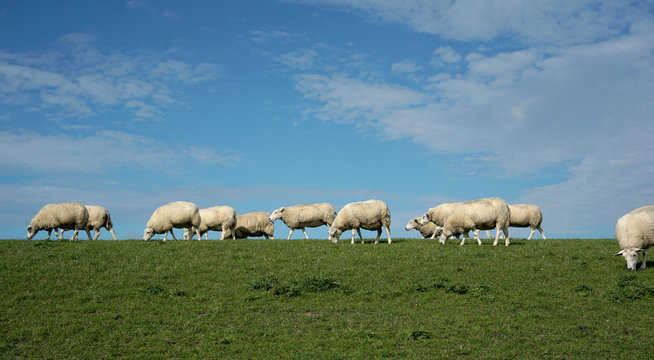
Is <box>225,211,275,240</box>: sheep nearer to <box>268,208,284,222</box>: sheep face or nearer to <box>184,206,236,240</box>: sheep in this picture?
<box>184,206,236,240</box>: sheep

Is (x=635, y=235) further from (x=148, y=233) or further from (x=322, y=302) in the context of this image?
(x=148, y=233)

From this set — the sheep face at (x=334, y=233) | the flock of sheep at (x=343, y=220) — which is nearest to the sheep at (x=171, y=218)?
the flock of sheep at (x=343, y=220)

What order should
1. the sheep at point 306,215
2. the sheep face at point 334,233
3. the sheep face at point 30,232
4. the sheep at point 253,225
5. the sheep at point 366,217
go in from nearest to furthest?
the sheep at point 366,217, the sheep face at point 334,233, the sheep face at point 30,232, the sheep at point 306,215, the sheep at point 253,225

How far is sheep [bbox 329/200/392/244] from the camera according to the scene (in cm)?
3065

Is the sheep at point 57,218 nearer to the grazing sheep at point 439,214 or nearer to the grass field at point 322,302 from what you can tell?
the grass field at point 322,302

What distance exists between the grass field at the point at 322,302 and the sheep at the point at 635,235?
744mm

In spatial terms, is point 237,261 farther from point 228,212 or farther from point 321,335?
point 228,212

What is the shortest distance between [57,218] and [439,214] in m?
28.7

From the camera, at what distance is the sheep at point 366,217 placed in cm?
3065

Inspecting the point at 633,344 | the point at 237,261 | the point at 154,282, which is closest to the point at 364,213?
the point at 237,261

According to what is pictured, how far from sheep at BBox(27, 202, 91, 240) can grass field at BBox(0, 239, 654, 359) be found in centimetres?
801

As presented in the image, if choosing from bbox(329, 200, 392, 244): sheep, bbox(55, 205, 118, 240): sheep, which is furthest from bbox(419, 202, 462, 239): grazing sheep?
bbox(55, 205, 118, 240): sheep

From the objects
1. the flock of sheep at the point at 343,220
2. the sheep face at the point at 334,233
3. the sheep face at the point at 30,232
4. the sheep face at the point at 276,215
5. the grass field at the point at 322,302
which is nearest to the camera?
the grass field at the point at 322,302

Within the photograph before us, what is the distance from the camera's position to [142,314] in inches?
695
